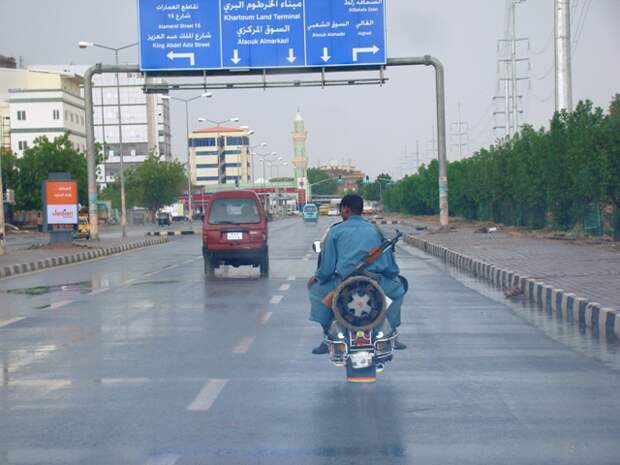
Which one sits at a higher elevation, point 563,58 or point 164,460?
point 563,58

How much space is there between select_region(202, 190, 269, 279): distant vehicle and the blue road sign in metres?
13.4

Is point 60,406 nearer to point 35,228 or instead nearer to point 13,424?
point 13,424

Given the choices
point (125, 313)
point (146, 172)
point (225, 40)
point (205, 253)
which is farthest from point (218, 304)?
point (146, 172)

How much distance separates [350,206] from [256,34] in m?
29.4

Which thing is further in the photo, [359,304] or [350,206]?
[350,206]

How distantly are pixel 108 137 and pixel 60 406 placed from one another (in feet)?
546

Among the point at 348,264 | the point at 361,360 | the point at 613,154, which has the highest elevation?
the point at 613,154

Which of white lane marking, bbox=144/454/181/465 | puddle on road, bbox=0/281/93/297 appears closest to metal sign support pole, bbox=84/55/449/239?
puddle on road, bbox=0/281/93/297

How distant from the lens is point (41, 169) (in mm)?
81875

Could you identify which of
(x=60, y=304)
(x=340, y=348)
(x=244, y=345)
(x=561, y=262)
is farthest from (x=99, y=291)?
(x=340, y=348)

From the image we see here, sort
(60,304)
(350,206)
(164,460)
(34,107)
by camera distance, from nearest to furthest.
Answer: (164,460), (350,206), (60,304), (34,107)

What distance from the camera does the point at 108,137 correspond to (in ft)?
562

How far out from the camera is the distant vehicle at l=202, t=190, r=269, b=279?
82.7 ft

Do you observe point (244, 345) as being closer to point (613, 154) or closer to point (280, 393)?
point (280, 393)
